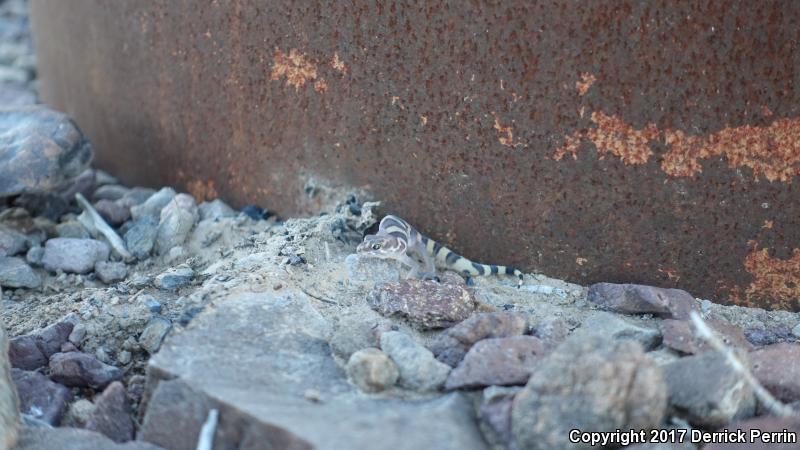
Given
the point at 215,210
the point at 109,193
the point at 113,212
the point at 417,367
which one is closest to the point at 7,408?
the point at 417,367

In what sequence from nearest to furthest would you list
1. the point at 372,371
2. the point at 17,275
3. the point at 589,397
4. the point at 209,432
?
1. the point at 589,397
2. the point at 209,432
3. the point at 372,371
4. the point at 17,275

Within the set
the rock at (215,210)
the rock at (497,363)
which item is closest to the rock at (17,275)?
the rock at (215,210)

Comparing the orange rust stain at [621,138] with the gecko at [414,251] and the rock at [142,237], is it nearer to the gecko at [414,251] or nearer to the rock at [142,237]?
the gecko at [414,251]

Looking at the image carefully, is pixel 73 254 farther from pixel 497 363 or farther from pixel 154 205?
pixel 497 363

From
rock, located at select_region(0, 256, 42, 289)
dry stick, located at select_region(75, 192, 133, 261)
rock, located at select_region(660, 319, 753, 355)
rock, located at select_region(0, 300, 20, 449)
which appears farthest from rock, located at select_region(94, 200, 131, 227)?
rock, located at select_region(660, 319, 753, 355)

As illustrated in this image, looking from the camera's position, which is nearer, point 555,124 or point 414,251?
point 555,124

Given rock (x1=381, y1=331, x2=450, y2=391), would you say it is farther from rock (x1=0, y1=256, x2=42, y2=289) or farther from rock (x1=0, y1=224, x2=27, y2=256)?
rock (x1=0, y1=224, x2=27, y2=256)

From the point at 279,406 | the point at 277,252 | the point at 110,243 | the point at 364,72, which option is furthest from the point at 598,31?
the point at 110,243
